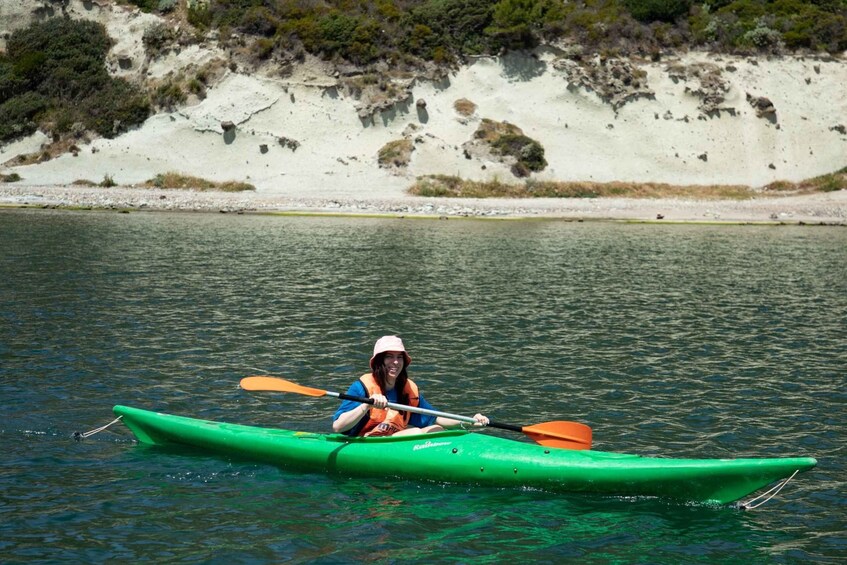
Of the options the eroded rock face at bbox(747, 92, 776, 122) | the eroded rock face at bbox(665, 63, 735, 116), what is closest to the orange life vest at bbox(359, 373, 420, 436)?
the eroded rock face at bbox(665, 63, 735, 116)

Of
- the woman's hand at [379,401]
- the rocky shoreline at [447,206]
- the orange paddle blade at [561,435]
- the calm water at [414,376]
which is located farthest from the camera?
the rocky shoreline at [447,206]

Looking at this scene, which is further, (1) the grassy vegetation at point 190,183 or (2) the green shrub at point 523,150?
(2) the green shrub at point 523,150

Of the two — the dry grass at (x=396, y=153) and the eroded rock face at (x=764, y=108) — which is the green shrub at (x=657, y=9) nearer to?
the eroded rock face at (x=764, y=108)

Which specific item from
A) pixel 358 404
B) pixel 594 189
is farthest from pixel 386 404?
pixel 594 189

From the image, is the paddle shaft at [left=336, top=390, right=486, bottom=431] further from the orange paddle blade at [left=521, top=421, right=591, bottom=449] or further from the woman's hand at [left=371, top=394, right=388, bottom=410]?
the orange paddle blade at [left=521, top=421, right=591, bottom=449]

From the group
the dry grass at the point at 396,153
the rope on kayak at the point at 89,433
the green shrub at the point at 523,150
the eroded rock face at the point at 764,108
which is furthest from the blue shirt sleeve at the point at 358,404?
the eroded rock face at the point at 764,108

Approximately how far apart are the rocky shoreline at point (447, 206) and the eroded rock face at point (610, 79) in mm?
7737

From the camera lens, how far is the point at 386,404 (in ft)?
27.3

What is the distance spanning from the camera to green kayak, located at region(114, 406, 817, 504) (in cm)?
764

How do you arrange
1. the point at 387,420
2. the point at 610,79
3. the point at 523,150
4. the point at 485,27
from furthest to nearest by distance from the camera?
the point at 485,27 < the point at 610,79 < the point at 523,150 < the point at 387,420

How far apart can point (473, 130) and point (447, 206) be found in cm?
724

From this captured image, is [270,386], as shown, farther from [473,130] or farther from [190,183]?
[473,130]

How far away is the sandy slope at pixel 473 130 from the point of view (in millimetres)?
42125

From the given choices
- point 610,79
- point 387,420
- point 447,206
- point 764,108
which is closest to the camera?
point 387,420
